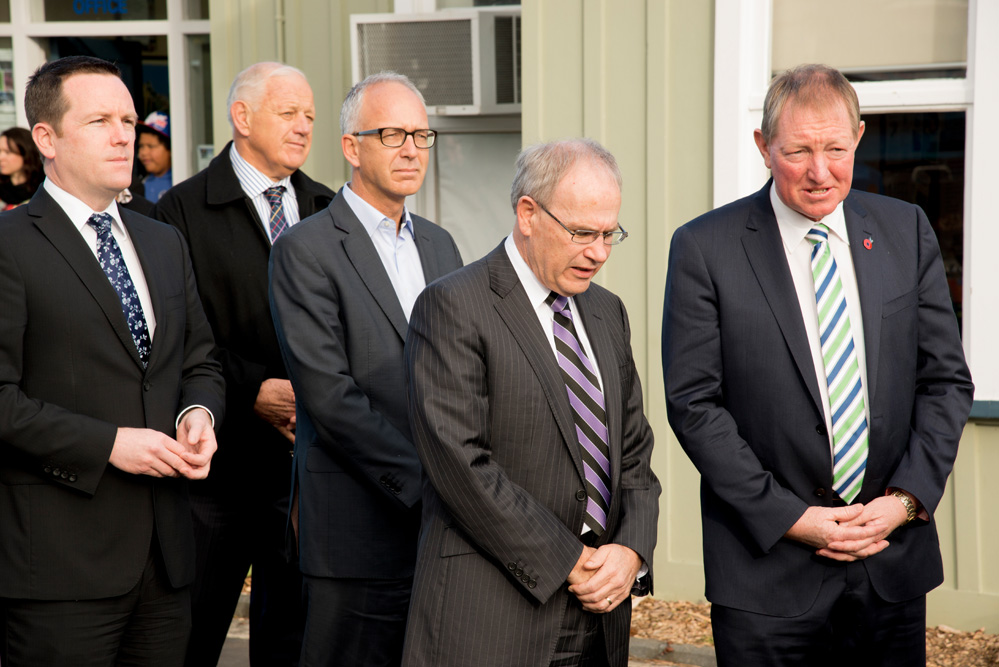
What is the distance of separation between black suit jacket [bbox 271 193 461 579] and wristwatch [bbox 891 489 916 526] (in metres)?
1.36

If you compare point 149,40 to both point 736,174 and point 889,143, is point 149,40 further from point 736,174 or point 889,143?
point 889,143

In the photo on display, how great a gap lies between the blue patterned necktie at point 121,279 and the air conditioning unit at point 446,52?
291 centimetres

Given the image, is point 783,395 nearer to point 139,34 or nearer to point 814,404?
point 814,404

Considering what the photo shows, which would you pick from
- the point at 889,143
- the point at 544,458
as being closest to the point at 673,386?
the point at 544,458

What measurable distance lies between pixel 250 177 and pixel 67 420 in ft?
5.18

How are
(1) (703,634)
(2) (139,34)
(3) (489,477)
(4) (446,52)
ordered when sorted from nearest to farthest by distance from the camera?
(3) (489,477)
(1) (703,634)
(4) (446,52)
(2) (139,34)

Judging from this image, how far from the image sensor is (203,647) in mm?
3941

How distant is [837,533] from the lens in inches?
110

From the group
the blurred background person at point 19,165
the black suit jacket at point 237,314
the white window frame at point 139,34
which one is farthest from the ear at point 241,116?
the white window frame at point 139,34

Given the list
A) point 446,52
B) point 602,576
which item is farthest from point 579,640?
point 446,52

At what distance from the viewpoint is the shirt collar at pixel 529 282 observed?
2.69 metres

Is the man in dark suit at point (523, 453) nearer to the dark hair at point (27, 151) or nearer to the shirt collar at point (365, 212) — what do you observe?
the shirt collar at point (365, 212)

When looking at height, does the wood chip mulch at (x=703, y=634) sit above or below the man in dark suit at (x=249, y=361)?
below

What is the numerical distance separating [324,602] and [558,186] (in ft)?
5.17
